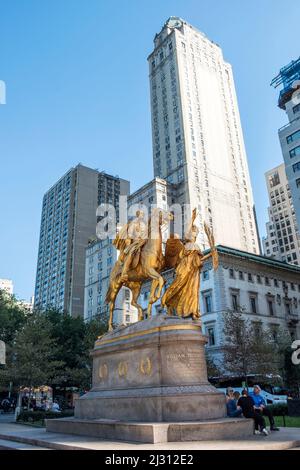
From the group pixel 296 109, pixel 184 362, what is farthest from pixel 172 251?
pixel 296 109

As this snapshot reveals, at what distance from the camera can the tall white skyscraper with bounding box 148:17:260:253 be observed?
289 feet

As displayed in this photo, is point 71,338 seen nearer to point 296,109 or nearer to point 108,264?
point 108,264

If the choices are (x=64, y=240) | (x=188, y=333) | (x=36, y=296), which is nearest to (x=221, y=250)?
(x=188, y=333)

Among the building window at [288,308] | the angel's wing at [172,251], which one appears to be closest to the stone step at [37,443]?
the angel's wing at [172,251]

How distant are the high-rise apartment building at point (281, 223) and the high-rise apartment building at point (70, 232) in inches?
1859

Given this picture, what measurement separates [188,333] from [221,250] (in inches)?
1720

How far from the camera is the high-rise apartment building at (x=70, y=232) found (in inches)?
4437

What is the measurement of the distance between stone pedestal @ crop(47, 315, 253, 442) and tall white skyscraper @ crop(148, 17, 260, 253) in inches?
2759

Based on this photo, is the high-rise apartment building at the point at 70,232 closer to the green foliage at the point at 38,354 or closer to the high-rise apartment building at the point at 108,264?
the high-rise apartment building at the point at 108,264

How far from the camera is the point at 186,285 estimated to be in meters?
13.8

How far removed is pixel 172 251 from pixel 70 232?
106559 millimetres
